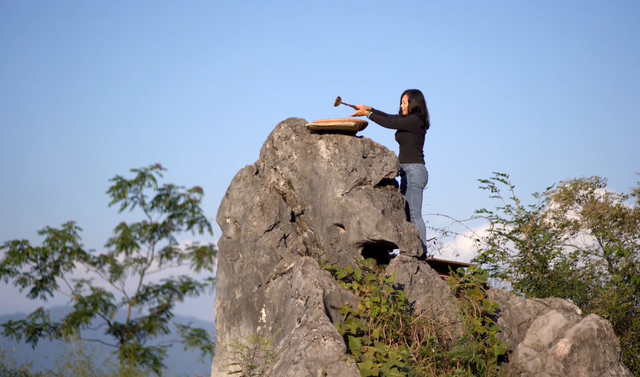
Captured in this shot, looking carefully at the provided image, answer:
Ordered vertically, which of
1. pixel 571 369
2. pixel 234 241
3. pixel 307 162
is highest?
pixel 307 162

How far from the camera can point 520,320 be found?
701 centimetres

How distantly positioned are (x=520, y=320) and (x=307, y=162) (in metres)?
2.87

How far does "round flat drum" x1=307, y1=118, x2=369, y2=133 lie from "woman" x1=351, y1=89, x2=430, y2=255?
272 mm

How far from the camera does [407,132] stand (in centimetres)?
751

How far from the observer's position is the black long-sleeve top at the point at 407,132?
7.45 m

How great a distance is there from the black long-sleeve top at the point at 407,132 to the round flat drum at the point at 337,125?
308 mm

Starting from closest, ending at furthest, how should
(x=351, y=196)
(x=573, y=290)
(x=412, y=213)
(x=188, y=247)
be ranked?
(x=351, y=196)
(x=412, y=213)
(x=573, y=290)
(x=188, y=247)

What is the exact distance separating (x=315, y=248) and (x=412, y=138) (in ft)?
5.59

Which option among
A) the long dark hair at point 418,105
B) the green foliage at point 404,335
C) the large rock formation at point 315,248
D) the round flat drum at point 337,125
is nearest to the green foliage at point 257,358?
the large rock formation at point 315,248

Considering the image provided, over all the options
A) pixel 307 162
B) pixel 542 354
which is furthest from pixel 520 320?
pixel 307 162

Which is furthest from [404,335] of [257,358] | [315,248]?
[315,248]

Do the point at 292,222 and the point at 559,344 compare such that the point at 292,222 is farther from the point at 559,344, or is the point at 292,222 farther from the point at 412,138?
the point at 559,344

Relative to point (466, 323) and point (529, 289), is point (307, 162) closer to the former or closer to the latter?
point (466, 323)

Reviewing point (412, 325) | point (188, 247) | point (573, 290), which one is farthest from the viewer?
point (188, 247)
